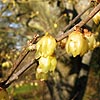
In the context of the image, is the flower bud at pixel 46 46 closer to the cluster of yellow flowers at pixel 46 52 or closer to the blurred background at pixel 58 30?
the cluster of yellow flowers at pixel 46 52

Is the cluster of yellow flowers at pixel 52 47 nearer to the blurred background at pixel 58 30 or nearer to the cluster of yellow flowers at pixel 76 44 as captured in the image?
the cluster of yellow flowers at pixel 76 44

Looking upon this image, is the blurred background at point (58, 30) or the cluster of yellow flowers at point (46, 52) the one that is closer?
the cluster of yellow flowers at point (46, 52)

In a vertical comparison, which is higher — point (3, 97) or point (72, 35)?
point (72, 35)

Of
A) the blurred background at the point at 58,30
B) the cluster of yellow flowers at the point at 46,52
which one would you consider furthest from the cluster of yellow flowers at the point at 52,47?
the blurred background at the point at 58,30

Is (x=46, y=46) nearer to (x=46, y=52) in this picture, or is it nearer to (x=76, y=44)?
(x=46, y=52)

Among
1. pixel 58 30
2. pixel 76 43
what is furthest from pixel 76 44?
pixel 58 30

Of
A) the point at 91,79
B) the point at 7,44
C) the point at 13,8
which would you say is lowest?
the point at 91,79

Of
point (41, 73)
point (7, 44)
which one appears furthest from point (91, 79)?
point (41, 73)

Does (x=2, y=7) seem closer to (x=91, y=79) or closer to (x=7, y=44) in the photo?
(x=7, y=44)

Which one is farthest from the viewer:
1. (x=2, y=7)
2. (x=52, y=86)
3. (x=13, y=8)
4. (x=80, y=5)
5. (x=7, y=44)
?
(x=7, y=44)
